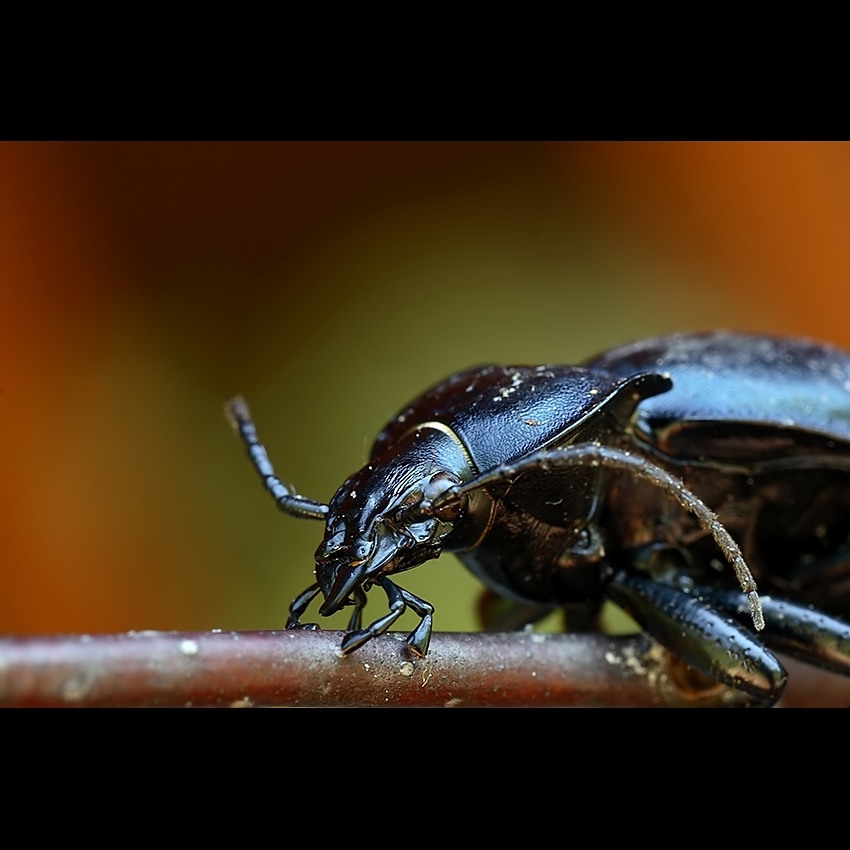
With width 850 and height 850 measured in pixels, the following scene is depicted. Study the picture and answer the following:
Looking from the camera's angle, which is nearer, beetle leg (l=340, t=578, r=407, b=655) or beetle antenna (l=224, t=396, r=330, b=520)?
beetle leg (l=340, t=578, r=407, b=655)

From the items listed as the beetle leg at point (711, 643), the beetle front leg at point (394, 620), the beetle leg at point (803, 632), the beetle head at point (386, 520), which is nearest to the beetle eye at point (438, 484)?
the beetle head at point (386, 520)

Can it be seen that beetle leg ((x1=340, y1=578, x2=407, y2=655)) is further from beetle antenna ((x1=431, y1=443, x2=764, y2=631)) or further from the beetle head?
beetle antenna ((x1=431, y1=443, x2=764, y2=631))

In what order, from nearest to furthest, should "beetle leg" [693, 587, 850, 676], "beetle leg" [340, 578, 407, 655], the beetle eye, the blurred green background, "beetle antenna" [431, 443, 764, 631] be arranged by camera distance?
"beetle leg" [340, 578, 407, 655] → "beetle antenna" [431, 443, 764, 631] → the beetle eye → "beetle leg" [693, 587, 850, 676] → the blurred green background

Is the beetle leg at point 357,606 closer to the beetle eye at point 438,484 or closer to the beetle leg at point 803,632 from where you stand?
the beetle eye at point 438,484

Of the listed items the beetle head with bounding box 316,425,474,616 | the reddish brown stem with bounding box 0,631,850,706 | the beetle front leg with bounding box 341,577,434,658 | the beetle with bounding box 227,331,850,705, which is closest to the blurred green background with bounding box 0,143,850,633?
the beetle with bounding box 227,331,850,705

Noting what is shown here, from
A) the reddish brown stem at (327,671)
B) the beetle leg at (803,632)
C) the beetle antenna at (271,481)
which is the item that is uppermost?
the beetle antenna at (271,481)

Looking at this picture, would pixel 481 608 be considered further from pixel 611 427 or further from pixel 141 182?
pixel 141 182
